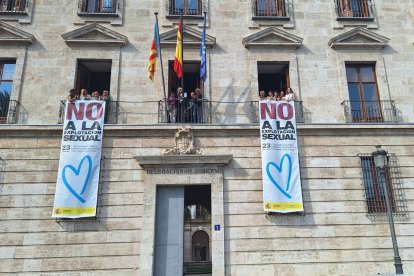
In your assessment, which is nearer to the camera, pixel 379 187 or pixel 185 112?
pixel 379 187

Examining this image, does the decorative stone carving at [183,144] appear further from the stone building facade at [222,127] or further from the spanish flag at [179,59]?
the spanish flag at [179,59]

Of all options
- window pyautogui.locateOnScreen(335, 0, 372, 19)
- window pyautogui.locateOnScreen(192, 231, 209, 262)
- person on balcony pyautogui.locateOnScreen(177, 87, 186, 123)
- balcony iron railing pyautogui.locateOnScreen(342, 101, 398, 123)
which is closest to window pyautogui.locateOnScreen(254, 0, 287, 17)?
window pyautogui.locateOnScreen(335, 0, 372, 19)

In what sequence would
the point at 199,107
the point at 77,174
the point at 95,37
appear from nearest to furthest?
the point at 77,174 < the point at 199,107 < the point at 95,37

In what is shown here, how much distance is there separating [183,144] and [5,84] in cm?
676

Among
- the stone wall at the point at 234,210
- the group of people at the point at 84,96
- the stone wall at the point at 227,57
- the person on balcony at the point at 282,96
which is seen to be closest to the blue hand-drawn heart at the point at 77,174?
the stone wall at the point at 234,210

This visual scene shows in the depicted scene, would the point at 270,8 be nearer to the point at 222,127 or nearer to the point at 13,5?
the point at 222,127

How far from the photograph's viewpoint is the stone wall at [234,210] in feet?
38.7

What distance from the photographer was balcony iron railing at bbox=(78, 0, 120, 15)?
47.4 feet

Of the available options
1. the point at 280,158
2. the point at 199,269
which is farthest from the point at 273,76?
the point at 199,269

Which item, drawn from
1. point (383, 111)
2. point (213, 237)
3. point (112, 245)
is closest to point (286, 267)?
point (213, 237)

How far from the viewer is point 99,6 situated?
48.1 ft

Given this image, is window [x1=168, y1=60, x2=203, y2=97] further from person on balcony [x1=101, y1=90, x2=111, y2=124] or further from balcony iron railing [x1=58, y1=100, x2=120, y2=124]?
person on balcony [x1=101, y1=90, x2=111, y2=124]

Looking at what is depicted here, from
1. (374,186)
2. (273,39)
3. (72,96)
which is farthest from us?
(273,39)

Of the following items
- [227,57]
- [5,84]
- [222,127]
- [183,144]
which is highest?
[227,57]
